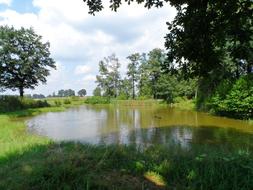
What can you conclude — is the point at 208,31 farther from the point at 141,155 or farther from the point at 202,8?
the point at 141,155

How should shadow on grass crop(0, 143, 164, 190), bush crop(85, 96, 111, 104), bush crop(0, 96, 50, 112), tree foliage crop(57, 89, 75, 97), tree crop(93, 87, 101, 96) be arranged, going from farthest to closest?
1. tree foliage crop(57, 89, 75, 97)
2. tree crop(93, 87, 101, 96)
3. bush crop(85, 96, 111, 104)
4. bush crop(0, 96, 50, 112)
5. shadow on grass crop(0, 143, 164, 190)

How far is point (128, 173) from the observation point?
17.8ft

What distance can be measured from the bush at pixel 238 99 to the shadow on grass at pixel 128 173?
1615cm

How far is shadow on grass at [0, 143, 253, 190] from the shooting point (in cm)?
483

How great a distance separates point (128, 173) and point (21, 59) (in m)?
38.5

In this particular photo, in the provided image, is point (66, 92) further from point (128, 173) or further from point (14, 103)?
point (128, 173)

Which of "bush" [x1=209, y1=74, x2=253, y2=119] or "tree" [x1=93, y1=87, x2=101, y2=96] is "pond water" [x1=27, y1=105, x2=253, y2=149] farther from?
"tree" [x1=93, y1=87, x2=101, y2=96]

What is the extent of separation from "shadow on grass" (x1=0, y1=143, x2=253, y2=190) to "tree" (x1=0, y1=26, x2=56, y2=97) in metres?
36.5

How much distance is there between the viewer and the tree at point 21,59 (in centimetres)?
3966

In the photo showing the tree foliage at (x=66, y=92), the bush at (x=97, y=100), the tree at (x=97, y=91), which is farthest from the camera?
the tree foliage at (x=66, y=92)

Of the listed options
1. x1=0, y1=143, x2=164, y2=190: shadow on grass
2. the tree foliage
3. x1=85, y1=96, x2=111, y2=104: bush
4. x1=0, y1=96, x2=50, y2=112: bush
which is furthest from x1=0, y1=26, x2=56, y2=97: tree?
the tree foliage

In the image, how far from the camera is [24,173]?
5.24 metres

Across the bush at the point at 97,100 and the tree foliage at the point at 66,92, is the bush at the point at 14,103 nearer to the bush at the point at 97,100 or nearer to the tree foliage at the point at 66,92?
the bush at the point at 97,100

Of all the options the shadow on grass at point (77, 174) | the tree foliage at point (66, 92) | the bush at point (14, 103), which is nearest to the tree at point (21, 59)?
the bush at point (14, 103)
